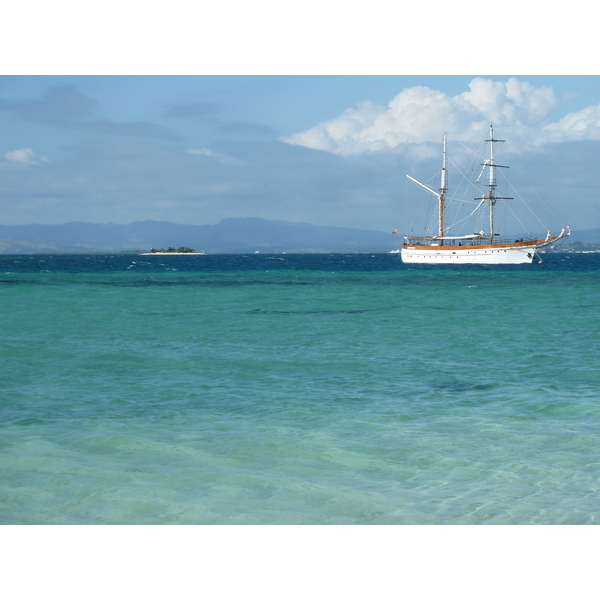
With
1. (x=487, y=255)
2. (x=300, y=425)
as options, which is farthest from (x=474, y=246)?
(x=300, y=425)

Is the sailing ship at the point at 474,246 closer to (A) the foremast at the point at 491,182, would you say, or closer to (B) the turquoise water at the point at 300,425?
(A) the foremast at the point at 491,182

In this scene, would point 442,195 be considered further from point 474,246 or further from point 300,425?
point 300,425

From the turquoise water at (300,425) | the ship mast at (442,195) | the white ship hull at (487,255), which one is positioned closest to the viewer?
the turquoise water at (300,425)

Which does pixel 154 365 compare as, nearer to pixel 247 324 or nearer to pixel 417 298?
pixel 247 324

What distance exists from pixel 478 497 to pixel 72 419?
6.52 m

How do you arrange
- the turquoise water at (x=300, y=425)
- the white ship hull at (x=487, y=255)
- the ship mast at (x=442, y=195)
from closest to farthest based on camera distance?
the turquoise water at (x=300, y=425) < the white ship hull at (x=487, y=255) < the ship mast at (x=442, y=195)

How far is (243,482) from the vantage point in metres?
7.36

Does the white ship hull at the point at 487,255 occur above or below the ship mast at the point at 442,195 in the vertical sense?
below

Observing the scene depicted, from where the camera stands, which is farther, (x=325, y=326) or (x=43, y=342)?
(x=325, y=326)

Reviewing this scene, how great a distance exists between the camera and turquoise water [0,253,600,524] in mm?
6676

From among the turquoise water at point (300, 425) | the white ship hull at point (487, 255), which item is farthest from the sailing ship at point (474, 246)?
the turquoise water at point (300, 425)

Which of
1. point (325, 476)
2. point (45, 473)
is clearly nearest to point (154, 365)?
point (45, 473)

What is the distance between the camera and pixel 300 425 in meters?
9.84

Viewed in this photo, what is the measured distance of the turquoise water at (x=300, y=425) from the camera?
6676 mm
